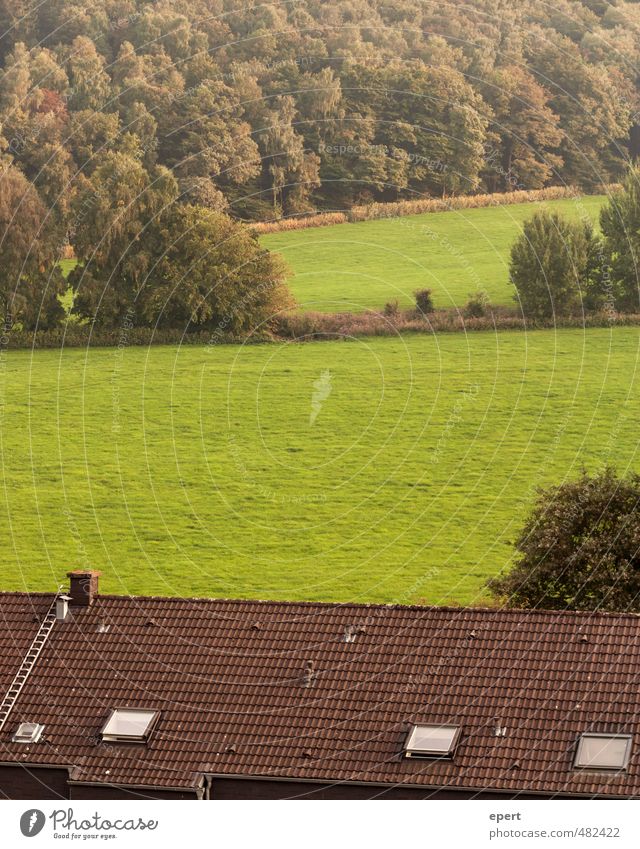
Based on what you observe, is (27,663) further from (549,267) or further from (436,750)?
(549,267)

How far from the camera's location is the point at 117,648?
42438mm

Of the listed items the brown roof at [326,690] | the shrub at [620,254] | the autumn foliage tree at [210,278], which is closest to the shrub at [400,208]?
the autumn foliage tree at [210,278]

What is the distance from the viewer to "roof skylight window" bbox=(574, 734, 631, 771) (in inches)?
1443

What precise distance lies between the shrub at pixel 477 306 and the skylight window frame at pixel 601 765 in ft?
194

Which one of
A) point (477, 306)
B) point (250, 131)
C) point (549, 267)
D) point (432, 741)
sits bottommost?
point (432, 741)

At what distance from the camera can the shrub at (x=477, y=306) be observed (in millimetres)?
96062

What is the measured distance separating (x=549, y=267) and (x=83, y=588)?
58.6 metres

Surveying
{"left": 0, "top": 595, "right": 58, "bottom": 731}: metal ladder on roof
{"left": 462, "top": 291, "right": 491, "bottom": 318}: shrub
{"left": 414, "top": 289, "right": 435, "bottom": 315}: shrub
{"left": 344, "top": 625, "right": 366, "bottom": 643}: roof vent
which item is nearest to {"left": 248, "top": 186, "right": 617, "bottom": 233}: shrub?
{"left": 414, "top": 289, "right": 435, "bottom": 315}: shrub

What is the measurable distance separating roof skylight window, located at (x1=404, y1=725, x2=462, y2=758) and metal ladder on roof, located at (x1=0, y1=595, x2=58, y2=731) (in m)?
8.96

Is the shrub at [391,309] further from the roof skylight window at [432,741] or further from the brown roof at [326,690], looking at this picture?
the roof skylight window at [432,741]

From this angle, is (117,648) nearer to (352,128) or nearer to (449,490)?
(449,490)

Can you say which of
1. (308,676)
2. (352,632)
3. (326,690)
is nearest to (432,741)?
(326,690)

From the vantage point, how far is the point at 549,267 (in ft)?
323

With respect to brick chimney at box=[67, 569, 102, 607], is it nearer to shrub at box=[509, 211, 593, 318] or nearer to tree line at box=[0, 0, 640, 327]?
tree line at box=[0, 0, 640, 327]
